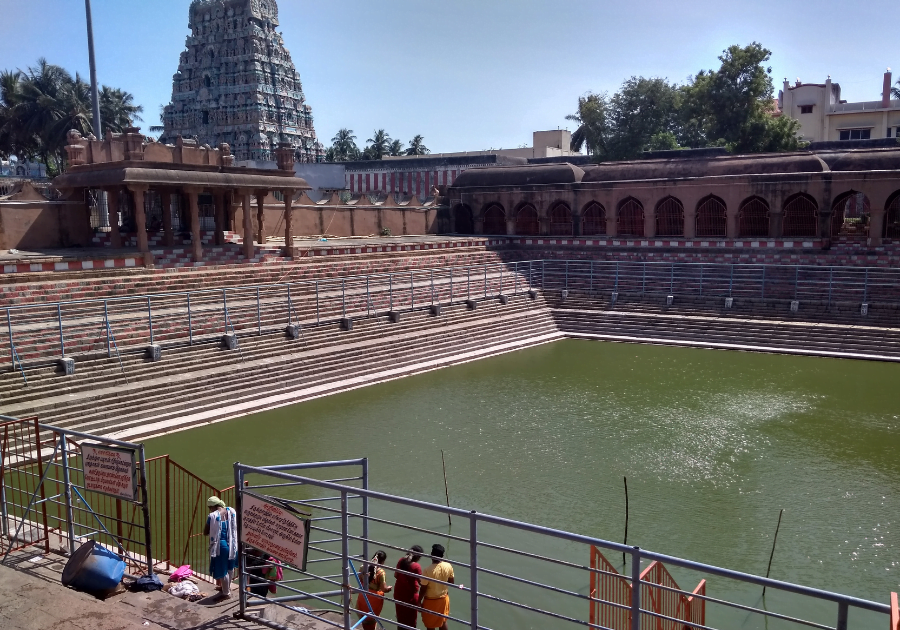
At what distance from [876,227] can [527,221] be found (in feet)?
46.8

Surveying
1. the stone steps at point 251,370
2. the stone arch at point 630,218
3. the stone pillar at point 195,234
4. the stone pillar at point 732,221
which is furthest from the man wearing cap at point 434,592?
the stone arch at point 630,218

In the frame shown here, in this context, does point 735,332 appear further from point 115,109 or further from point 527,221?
point 115,109

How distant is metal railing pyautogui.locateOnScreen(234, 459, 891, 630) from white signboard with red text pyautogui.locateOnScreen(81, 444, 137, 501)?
964 millimetres

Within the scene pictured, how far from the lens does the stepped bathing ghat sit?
13.6 meters

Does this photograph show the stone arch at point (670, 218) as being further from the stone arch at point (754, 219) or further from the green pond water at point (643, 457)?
the green pond water at point (643, 457)

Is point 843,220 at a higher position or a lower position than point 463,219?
lower

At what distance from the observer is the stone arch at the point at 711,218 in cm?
2775

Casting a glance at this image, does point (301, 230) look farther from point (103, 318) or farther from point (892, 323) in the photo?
point (892, 323)

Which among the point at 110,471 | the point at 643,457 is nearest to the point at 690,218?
the point at 643,457

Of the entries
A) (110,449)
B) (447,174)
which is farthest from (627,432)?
(447,174)

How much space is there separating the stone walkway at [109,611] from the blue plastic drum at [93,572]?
8 cm

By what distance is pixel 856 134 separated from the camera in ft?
151

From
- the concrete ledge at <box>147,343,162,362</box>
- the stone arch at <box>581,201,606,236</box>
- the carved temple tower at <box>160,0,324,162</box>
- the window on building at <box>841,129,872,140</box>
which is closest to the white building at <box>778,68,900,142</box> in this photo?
the window on building at <box>841,129,872,140</box>

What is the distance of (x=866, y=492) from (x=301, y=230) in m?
23.9
